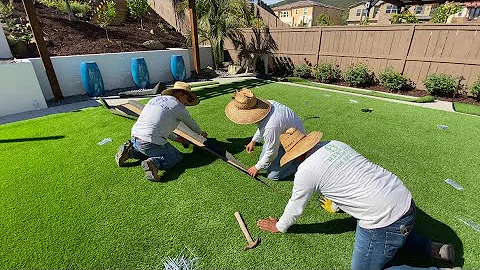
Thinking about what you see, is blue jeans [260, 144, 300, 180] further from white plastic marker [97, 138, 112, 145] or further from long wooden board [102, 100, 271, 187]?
white plastic marker [97, 138, 112, 145]

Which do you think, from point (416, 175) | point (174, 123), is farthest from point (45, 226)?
point (416, 175)

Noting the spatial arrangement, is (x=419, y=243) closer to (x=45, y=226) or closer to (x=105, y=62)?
(x=45, y=226)

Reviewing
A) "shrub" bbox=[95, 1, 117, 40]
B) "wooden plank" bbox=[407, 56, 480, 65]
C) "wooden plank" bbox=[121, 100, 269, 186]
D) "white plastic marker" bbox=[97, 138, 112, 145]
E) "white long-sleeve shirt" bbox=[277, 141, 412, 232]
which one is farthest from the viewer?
"shrub" bbox=[95, 1, 117, 40]

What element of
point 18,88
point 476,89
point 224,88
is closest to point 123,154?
point 18,88

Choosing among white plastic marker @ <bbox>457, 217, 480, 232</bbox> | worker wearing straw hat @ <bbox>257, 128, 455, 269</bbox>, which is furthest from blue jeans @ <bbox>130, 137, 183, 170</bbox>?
white plastic marker @ <bbox>457, 217, 480, 232</bbox>

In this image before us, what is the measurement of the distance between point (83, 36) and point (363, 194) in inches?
469

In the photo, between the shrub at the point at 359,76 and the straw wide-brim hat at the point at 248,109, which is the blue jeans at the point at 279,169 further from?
the shrub at the point at 359,76

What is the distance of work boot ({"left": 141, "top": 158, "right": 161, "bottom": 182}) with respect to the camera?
308 centimetres

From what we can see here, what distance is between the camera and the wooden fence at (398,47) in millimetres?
6793

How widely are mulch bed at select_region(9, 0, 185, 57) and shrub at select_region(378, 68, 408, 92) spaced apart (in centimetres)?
941

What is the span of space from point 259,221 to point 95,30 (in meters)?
11.9

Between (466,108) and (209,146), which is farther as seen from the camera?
(466,108)

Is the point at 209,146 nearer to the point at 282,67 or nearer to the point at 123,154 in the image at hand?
the point at 123,154

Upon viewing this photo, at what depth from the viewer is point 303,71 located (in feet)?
32.6
